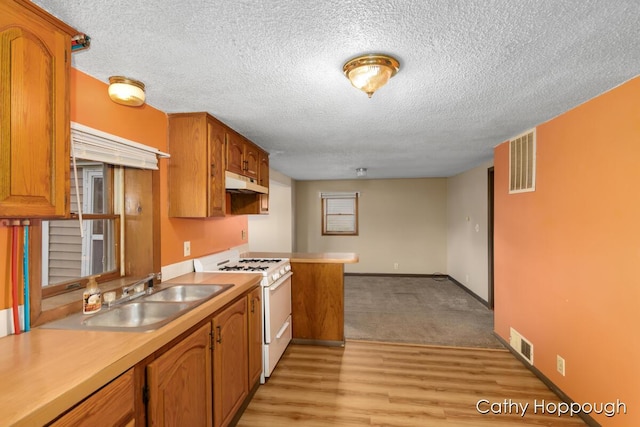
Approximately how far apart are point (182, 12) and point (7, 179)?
85 cm

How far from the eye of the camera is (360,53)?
1342 millimetres

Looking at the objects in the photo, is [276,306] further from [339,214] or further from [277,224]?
[339,214]

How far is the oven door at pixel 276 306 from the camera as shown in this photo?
243cm

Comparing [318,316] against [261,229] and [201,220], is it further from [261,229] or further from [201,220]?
[261,229]

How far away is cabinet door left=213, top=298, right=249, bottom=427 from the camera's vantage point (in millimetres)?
1675

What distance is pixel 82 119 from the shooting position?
1.53 m

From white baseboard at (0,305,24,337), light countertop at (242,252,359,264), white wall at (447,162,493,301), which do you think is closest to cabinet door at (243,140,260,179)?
light countertop at (242,252,359,264)

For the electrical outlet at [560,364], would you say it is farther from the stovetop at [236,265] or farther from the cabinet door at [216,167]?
the cabinet door at [216,167]

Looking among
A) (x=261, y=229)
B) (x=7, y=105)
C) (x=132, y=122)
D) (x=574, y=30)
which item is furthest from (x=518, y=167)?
(x=261, y=229)

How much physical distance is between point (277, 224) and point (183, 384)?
4.82m

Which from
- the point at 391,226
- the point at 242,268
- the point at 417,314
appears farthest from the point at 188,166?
the point at 391,226

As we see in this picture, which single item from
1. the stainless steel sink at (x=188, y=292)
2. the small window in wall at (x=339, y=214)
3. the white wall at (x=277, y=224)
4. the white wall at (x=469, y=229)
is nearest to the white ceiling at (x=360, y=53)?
the stainless steel sink at (x=188, y=292)

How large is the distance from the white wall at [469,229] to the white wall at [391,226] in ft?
0.87
